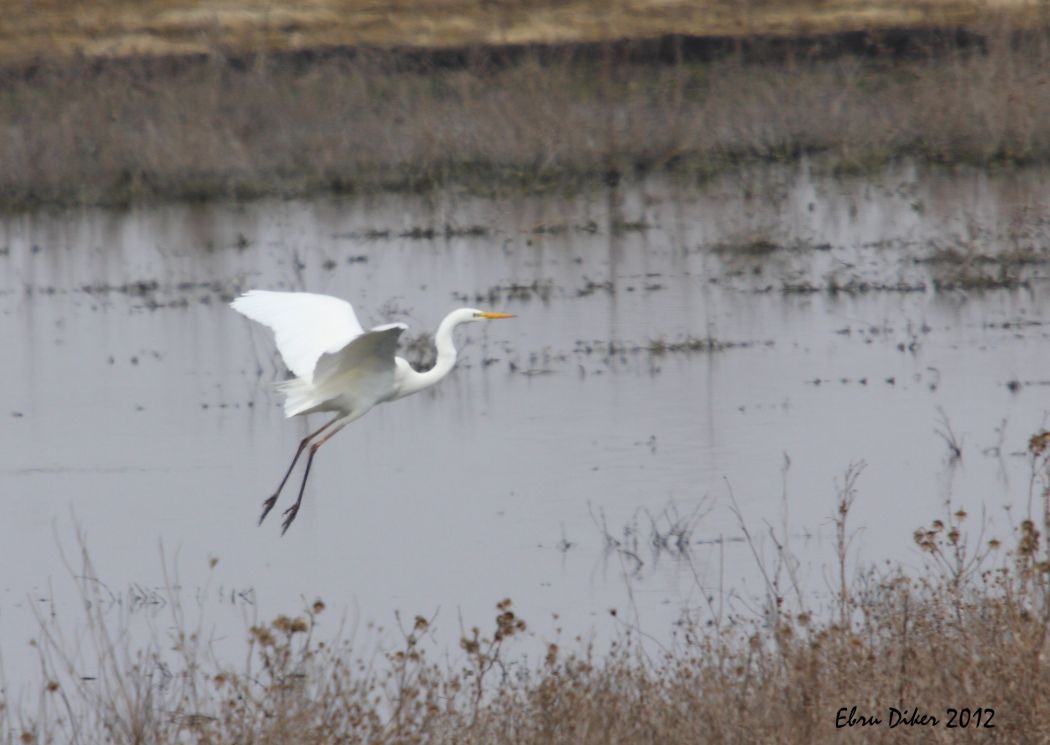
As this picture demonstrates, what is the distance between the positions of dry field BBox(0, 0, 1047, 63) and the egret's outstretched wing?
1723 cm

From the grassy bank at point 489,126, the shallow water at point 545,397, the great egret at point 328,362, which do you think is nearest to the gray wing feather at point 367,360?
the great egret at point 328,362

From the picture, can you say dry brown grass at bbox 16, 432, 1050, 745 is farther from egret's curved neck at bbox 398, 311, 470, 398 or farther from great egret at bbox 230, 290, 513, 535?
egret's curved neck at bbox 398, 311, 470, 398

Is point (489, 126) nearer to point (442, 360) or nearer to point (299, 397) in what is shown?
point (442, 360)

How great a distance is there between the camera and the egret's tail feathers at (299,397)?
8.39 metres

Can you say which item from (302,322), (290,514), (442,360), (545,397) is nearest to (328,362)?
(302,322)

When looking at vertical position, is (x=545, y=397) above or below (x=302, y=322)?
below

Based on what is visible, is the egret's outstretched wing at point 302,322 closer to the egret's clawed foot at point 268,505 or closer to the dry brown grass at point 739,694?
the egret's clawed foot at point 268,505

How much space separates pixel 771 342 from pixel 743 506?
4.11m

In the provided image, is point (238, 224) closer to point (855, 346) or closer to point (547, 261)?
point (547, 261)

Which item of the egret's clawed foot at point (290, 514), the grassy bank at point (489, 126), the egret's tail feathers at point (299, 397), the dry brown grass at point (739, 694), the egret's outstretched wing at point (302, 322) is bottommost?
the dry brown grass at point (739, 694)

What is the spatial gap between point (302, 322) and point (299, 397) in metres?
0.42

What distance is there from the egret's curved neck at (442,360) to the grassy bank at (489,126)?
10.2 metres

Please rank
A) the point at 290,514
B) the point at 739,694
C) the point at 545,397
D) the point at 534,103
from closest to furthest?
the point at 739,694 < the point at 290,514 < the point at 545,397 < the point at 534,103

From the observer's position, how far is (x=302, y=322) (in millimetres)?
8734
